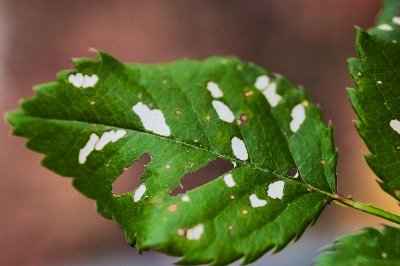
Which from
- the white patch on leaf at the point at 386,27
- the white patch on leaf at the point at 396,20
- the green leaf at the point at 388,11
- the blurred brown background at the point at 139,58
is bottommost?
the blurred brown background at the point at 139,58

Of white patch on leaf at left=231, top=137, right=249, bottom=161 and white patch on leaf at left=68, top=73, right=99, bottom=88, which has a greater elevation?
white patch on leaf at left=68, top=73, right=99, bottom=88

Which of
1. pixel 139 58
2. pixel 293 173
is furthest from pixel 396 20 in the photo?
pixel 139 58

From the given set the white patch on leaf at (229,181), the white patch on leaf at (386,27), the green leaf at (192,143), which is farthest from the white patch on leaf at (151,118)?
the white patch on leaf at (386,27)

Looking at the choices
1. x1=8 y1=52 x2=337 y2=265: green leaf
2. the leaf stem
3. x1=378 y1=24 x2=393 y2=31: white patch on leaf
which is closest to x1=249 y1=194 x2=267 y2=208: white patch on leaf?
x1=8 y1=52 x2=337 y2=265: green leaf

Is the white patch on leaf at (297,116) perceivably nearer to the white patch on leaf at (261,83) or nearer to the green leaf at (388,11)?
the white patch on leaf at (261,83)

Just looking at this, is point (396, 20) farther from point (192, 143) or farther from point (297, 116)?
point (192, 143)

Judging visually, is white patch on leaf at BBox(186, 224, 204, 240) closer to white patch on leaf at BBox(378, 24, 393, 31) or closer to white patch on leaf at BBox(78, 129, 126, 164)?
white patch on leaf at BBox(78, 129, 126, 164)
